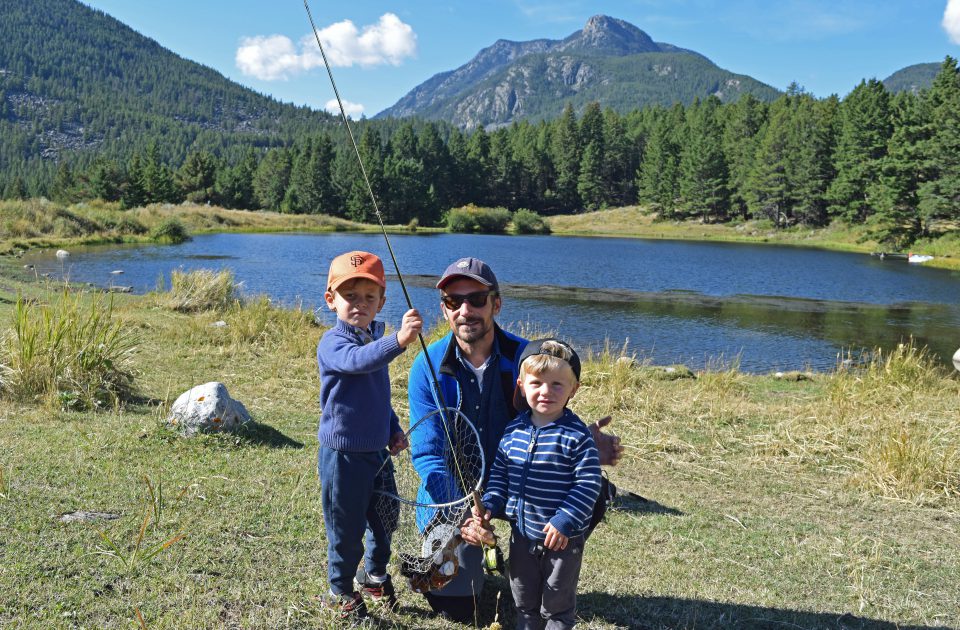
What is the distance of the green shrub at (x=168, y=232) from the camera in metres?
41.9

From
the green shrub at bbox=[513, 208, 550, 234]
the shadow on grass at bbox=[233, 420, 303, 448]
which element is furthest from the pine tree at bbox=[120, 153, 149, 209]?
the shadow on grass at bbox=[233, 420, 303, 448]

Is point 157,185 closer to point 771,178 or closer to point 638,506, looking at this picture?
point 771,178

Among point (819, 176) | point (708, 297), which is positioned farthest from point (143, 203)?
point (819, 176)

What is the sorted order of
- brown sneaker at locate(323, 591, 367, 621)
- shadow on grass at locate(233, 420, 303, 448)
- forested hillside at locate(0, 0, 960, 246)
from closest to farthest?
brown sneaker at locate(323, 591, 367, 621) → shadow on grass at locate(233, 420, 303, 448) → forested hillside at locate(0, 0, 960, 246)

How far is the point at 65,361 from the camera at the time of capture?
20.8ft

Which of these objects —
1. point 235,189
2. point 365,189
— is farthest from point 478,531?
point 235,189

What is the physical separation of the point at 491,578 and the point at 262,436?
120 inches

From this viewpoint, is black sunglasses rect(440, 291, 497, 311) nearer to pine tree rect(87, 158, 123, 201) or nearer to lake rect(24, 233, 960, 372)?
lake rect(24, 233, 960, 372)

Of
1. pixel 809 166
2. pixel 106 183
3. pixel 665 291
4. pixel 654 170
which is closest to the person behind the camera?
pixel 665 291

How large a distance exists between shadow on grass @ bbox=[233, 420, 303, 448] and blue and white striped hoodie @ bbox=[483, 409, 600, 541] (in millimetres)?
3545

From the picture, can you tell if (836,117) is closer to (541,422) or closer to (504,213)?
(504,213)

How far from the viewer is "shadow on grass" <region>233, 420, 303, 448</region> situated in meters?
5.86

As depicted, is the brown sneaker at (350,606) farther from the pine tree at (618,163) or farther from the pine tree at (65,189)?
the pine tree at (618,163)

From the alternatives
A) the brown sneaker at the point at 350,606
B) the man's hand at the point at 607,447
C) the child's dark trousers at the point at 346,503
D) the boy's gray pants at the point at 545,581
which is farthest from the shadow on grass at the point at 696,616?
the child's dark trousers at the point at 346,503
